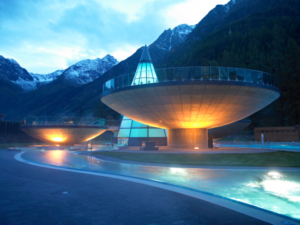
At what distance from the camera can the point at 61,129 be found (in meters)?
37.4

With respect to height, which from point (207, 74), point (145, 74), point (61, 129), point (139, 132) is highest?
point (145, 74)

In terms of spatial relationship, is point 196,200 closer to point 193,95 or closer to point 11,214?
point 11,214

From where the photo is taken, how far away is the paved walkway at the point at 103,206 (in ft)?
16.5

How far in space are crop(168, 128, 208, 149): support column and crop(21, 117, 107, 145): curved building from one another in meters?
18.3

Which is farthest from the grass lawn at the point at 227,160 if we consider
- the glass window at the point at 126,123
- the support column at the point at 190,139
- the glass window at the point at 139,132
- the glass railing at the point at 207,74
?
the glass window at the point at 126,123

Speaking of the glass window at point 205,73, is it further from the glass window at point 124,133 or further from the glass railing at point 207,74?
the glass window at point 124,133

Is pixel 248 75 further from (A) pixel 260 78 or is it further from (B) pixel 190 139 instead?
(B) pixel 190 139

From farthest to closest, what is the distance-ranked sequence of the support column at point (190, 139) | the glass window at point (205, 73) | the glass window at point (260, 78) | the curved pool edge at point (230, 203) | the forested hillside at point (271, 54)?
the forested hillside at point (271, 54) < the support column at point (190, 139) < the glass window at point (260, 78) < the glass window at point (205, 73) < the curved pool edge at point (230, 203)

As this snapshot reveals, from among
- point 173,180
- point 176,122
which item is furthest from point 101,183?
point 176,122

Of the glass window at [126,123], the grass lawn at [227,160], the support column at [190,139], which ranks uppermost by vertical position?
the glass window at [126,123]

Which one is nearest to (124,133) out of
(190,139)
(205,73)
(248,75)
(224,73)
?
(190,139)

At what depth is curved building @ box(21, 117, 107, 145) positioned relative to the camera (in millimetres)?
37156

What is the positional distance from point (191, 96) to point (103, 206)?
51.5 ft

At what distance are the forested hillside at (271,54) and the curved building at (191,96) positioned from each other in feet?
155
